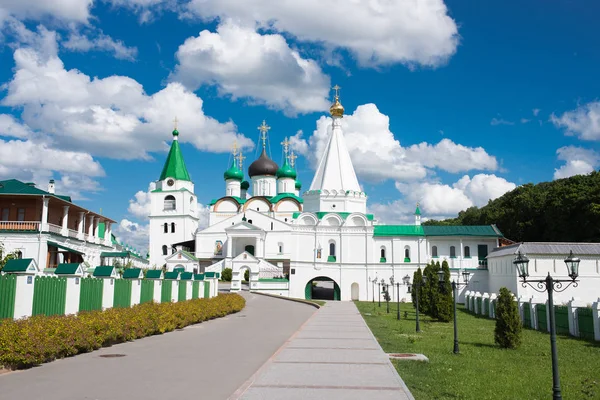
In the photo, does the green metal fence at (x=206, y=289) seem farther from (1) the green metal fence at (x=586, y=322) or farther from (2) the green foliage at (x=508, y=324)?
(1) the green metal fence at (x=586, y=322)

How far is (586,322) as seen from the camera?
16984 millimetres

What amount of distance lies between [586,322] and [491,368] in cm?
747

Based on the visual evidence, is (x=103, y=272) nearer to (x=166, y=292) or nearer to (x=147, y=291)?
(x=147, y=291)

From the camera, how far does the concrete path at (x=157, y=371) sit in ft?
27.6

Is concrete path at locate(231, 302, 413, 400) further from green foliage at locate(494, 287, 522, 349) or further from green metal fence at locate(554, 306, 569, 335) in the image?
green metal fence at locate(554, 306, 569, 335)

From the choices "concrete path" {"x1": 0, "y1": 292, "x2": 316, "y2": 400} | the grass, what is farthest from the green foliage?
"concrete path" {"x1": 0, "y1": 292, "x2": 316, "y2": 400}

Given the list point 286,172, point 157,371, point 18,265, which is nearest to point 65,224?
point 18,265

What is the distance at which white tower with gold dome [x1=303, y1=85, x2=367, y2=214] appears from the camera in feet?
159

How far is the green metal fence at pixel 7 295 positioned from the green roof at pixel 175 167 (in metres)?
51.3

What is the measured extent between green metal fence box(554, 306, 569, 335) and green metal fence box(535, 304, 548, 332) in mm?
717

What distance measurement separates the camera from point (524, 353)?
535 inches

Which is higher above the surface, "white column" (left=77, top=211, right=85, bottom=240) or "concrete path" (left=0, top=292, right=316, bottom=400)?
"white column" (left=77, top=211, right=85, bottom=240)

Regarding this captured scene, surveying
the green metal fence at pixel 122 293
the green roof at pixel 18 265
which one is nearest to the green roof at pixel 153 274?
the green metal fence at pixel 122 293

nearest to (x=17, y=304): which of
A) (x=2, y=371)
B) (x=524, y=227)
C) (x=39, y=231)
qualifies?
(x=2, y=371)
